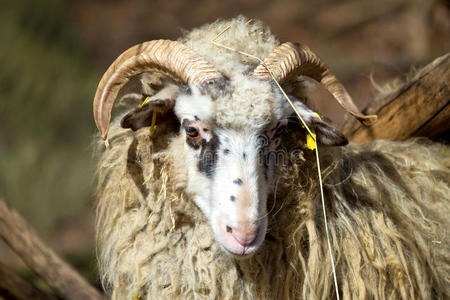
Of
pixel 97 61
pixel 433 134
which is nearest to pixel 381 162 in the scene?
pixel 433 134

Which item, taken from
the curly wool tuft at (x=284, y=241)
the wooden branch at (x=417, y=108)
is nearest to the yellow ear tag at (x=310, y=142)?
the curly wool tuft at (x=284, y=241)

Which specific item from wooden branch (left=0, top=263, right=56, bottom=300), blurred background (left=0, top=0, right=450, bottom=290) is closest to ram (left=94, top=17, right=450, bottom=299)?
wooden branch (left=0, top=263, right=56, bottom=300)

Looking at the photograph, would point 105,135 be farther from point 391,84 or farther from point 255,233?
point 391,84

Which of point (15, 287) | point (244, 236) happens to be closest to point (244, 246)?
point (244, 236)

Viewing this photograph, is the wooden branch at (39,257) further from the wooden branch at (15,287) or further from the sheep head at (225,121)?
the sheep head at (225,121)

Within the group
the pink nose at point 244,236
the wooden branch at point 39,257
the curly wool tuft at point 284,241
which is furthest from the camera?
the wooden branch at point 39,257

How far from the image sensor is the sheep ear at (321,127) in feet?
8.23

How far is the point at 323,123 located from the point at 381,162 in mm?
690

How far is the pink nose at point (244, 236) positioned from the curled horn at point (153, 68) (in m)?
0.70

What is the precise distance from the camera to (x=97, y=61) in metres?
10.2

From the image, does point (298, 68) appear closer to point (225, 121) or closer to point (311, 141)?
point (311, 141)

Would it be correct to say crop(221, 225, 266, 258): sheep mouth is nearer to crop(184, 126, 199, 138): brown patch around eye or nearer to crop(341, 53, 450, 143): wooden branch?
crop(184, 126, 199, 138): brown patch around eye

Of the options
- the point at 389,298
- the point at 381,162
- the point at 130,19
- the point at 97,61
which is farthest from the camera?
the point at 130,19

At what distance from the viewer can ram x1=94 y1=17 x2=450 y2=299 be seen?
237cm
